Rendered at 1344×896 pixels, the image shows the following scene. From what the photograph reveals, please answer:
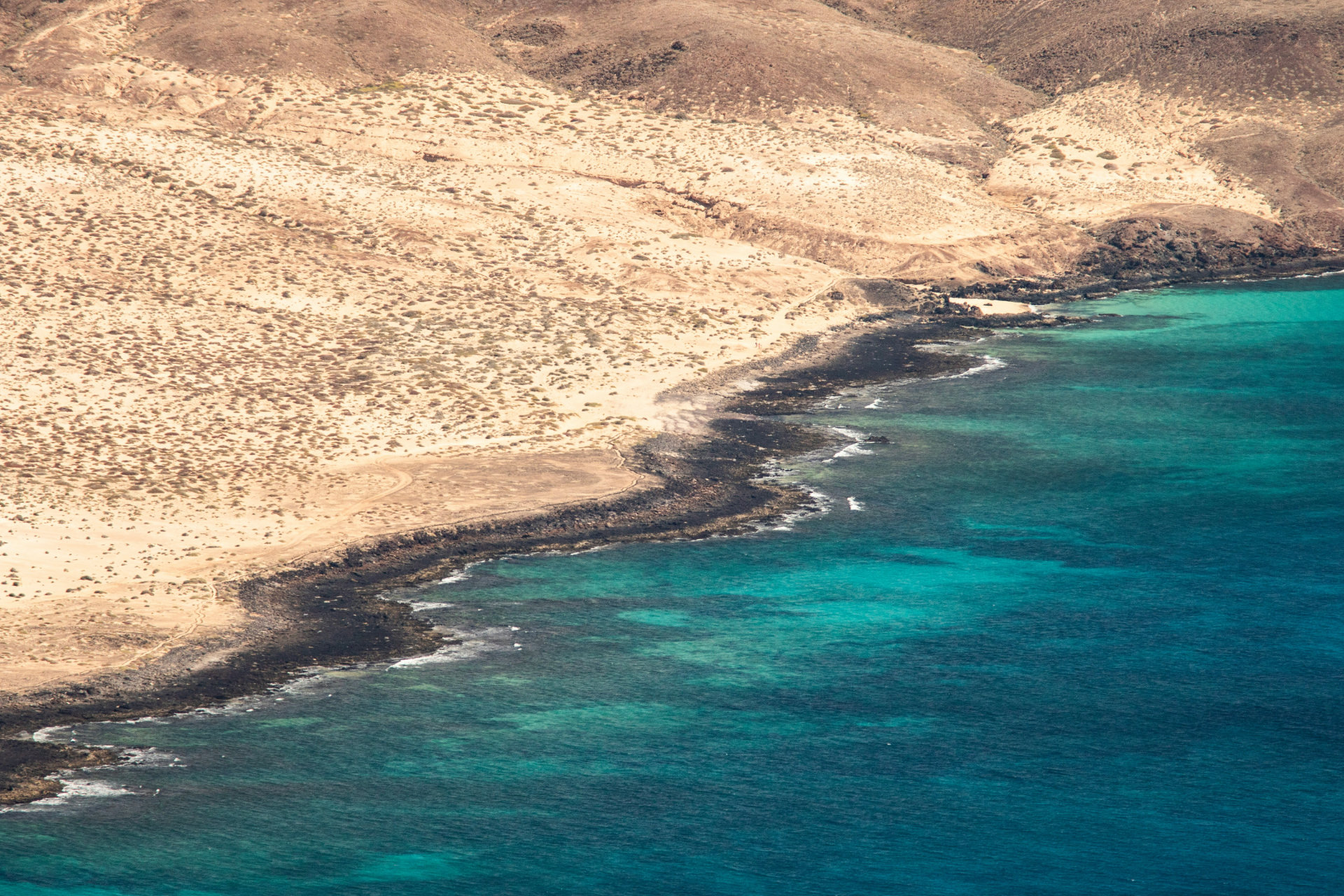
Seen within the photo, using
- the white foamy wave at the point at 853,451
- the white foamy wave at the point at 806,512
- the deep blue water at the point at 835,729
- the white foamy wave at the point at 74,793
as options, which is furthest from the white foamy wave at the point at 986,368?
the white foamy wave at the point at 74,793

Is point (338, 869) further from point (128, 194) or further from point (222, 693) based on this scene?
point (128, 194)

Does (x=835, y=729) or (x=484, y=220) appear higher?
(x=484, y=220)

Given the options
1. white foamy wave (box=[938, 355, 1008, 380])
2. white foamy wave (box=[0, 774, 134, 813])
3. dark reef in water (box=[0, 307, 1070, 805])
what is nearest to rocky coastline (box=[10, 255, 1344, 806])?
dark reef in water (box=[0, 307, 1070, 805])

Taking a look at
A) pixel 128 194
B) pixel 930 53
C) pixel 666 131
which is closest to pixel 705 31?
pixel 666 131

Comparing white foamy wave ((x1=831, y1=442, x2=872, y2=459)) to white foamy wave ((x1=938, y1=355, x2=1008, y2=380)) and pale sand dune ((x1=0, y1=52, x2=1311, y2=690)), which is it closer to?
pale sand dune ((x1=0, y1=52, x2=1311, y2=690))

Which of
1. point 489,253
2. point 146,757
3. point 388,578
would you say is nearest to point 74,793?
point 146,757

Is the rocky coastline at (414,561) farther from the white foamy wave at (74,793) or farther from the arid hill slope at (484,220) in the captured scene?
the arid hill slope at (484,220)

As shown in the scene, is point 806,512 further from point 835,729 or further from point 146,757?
point 146,757
